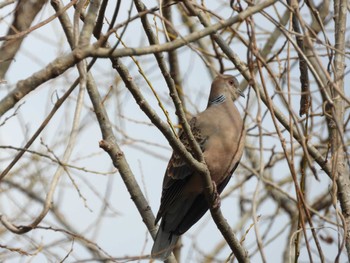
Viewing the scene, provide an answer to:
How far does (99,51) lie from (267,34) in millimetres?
4833

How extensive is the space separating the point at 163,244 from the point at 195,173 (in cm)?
57

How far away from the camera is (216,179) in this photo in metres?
4.89

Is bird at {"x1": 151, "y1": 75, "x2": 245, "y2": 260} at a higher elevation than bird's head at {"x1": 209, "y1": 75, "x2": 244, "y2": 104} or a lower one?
lower

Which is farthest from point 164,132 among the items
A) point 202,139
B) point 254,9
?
point 202,139

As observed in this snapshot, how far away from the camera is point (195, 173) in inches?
186

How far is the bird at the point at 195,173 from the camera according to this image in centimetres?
480

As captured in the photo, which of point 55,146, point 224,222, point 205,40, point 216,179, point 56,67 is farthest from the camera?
point 205,40

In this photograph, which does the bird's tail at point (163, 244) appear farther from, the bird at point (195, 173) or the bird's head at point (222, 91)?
the bird's head at point (222, 91)

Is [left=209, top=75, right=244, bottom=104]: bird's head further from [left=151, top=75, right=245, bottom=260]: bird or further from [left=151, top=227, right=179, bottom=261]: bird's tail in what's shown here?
[left=151, top=227, right=179, bottom=261]: bird's tail

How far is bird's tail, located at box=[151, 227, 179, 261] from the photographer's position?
4.71m

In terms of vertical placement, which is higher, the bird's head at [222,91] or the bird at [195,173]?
the bird's head at [222,91]

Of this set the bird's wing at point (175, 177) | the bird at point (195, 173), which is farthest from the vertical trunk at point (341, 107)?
the bird's wing at point (175, 177)

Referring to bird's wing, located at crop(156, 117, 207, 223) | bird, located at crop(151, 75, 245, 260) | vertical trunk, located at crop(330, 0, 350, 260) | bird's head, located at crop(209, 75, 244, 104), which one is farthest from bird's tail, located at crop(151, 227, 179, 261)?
vertical trunk, located at crop(330, 0, 350, 260)

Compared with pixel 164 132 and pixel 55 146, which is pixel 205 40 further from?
pixel 164 132
